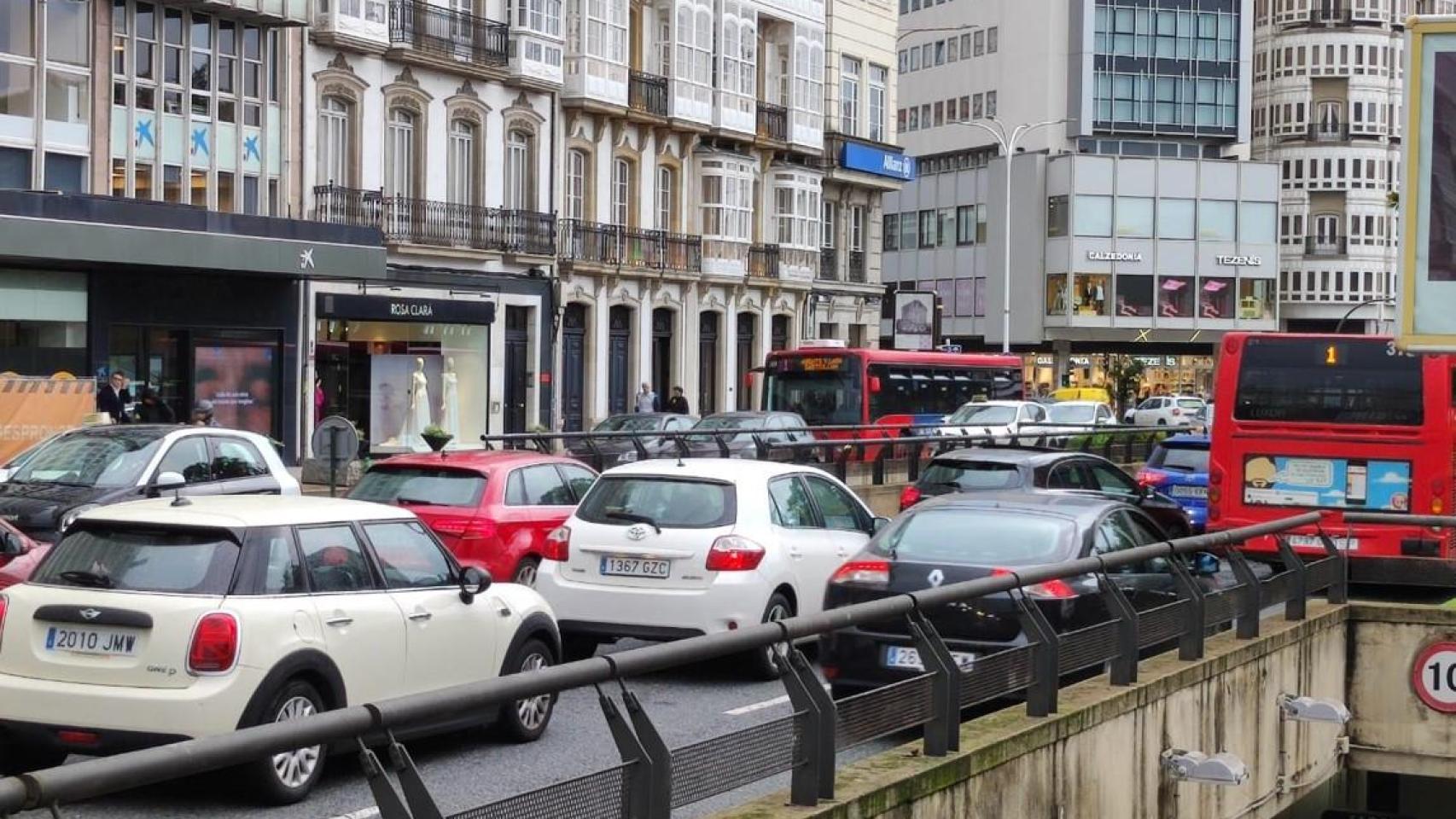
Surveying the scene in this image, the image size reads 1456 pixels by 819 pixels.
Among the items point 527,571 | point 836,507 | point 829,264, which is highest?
point 829,264

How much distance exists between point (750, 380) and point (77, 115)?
27.4 metres

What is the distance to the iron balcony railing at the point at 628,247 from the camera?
1969 inches

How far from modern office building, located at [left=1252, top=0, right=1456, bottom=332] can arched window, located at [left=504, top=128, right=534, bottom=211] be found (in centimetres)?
7630

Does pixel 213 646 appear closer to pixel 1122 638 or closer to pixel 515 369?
pixel 1122 638

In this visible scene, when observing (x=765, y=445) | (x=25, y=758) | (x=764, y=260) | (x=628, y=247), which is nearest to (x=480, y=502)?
(x=25, y=758)

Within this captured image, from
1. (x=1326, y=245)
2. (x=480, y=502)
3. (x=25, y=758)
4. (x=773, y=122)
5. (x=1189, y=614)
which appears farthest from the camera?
(x=1326, y=245)

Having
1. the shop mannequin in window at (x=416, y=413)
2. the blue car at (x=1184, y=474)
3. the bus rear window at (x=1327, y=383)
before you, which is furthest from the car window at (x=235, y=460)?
the shop mannequin in window at (x=416, y=413)

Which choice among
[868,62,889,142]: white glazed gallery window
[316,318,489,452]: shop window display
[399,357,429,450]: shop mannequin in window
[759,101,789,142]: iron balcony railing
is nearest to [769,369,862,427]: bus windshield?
[316,318,489,452]: shop window display

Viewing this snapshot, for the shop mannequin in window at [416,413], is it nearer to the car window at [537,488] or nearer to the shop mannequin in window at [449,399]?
the shop mannequin in window at [449,399]

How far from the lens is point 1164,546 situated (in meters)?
12.9

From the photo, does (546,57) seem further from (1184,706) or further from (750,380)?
(1184,706)

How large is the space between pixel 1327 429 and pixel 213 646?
14424 mm

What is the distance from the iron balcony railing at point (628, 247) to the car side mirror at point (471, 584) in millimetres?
38032

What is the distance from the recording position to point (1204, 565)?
45.1ft
